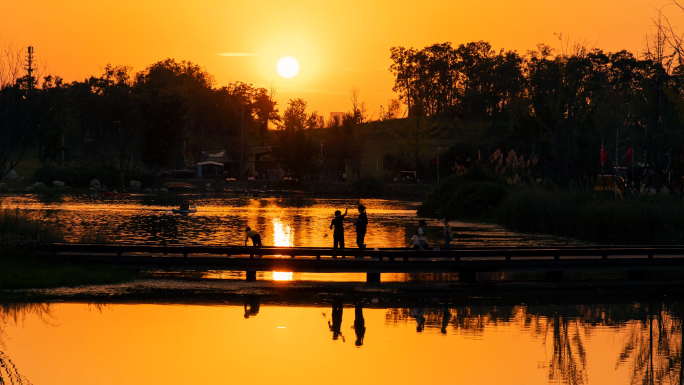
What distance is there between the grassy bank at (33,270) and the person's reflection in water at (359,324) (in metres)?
8.54

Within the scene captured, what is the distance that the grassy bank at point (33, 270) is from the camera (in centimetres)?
2531

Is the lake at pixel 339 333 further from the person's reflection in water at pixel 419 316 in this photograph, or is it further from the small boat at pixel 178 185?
the small boat at pixel 178 185

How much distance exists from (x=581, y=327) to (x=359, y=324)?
542cm

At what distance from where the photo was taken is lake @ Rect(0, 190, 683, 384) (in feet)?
50.7

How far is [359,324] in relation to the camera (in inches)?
813

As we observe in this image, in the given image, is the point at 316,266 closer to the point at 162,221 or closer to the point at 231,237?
the point at 231,237

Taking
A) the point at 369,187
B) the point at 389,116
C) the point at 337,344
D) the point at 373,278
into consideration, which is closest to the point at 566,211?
the point at 373,278

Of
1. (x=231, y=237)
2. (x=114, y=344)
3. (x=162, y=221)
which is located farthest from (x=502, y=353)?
(x=162, y=221)

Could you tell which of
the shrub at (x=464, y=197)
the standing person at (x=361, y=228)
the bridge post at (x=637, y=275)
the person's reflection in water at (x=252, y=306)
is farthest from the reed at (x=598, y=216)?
the person's reflection in water at (x=252, y=306)

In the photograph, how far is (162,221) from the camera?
5856 centimetres

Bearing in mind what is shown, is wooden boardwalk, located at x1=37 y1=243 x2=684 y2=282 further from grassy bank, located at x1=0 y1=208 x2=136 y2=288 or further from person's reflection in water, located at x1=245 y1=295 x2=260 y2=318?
person's reflection in water, located at x1=245 y1=295 x2=260 y2=318

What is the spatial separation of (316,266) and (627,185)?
96.1 ft

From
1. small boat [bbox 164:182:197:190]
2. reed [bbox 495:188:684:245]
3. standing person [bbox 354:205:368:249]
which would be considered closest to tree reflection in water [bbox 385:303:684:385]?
standing person [bbox 354:205:368:249]

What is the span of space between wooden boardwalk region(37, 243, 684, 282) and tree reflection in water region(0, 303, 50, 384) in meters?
5.56
